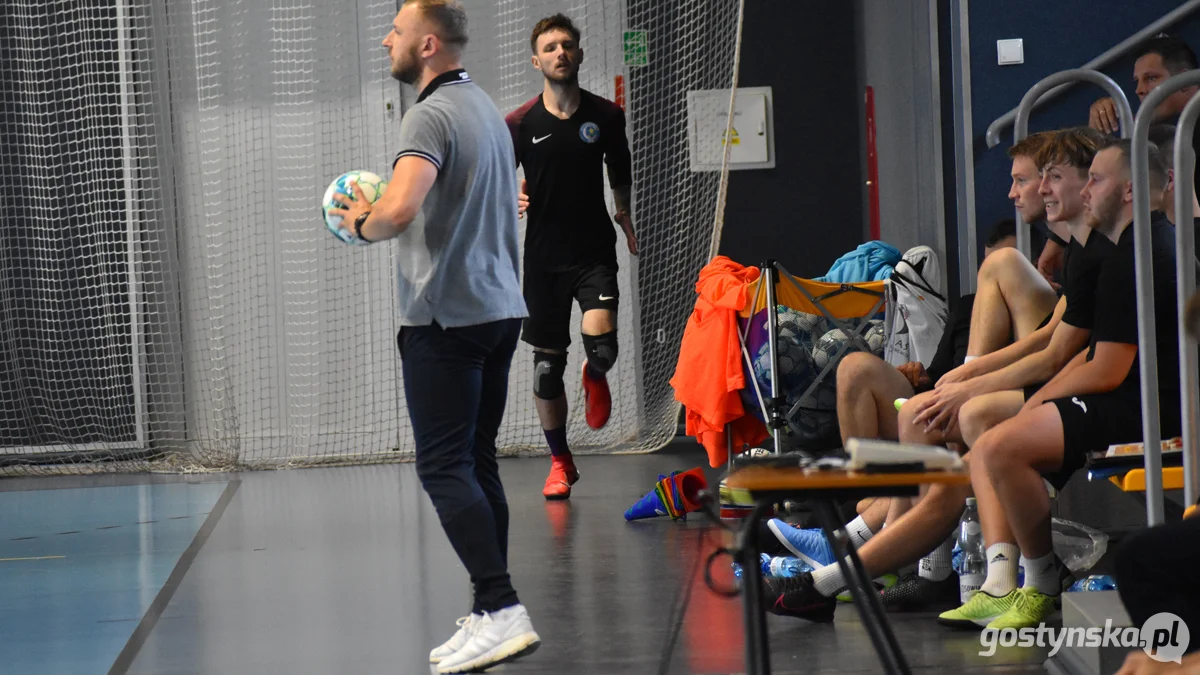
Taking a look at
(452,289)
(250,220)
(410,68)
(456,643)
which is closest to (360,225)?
(452,289)

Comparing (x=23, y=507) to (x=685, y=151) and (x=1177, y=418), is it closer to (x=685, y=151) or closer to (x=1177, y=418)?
(x=685, y=151)

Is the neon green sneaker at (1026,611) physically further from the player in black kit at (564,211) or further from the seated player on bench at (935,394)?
the player in black kit at (564,211)

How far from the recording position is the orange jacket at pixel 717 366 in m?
5.13

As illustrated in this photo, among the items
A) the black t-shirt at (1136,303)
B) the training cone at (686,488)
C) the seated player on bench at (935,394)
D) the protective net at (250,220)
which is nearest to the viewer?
the black t-shirt at (1136,303)

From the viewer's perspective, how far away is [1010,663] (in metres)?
2.93

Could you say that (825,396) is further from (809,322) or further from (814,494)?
(814,494)

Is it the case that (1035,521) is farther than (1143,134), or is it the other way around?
(1035,521)

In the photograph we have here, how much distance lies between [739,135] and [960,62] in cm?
179

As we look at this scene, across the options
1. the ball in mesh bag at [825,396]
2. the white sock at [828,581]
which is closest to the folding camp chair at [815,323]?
the ball in mesh bag at [825,396]

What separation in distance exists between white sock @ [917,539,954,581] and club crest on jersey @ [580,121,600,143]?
2538 millimetres

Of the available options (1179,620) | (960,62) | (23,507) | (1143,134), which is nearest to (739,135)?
(960,62)

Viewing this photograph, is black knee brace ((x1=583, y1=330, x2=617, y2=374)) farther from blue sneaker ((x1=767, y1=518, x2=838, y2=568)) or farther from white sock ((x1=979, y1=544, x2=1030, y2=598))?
white sock ((x1=979, y1=544, x2=1030, y2=598))

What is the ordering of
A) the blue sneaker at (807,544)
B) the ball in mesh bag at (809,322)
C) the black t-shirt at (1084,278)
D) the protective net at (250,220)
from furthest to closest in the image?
the protective net at (250,220), the ball in mesh bag at (809,322), the blue sneaker at (807,544), the black t-shirt at (1084,278)

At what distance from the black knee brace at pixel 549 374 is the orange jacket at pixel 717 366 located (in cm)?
49
